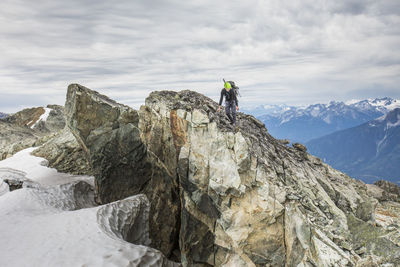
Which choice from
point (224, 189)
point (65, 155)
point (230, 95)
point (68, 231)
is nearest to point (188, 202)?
point (224, 189)

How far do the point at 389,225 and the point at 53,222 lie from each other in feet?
87.1

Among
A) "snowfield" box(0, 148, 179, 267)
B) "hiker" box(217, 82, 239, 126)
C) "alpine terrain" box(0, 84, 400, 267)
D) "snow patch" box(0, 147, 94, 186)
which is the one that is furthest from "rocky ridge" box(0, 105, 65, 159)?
"hiker" box(217, 82, 239, 126)

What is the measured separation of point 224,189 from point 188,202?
15.8 ft

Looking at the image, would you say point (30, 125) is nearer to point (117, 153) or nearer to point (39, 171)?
point (39, 171)

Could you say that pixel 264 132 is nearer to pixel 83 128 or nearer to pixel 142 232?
pixel 142 232

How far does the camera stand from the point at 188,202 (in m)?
24.0

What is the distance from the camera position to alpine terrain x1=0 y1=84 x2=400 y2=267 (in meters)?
16.6

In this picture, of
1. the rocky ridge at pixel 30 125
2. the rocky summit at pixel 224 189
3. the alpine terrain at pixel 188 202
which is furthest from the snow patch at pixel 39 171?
the rocky ridge at pixel 30 125

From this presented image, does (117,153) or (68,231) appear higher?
(117,153)

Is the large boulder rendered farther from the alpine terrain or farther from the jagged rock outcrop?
the jagged rock outcrop

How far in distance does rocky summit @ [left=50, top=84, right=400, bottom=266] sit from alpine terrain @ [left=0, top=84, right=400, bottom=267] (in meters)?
0.10

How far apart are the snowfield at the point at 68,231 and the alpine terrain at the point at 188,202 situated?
88mm

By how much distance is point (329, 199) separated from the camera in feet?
68.9

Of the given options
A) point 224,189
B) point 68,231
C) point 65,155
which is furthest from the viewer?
point 65,155
